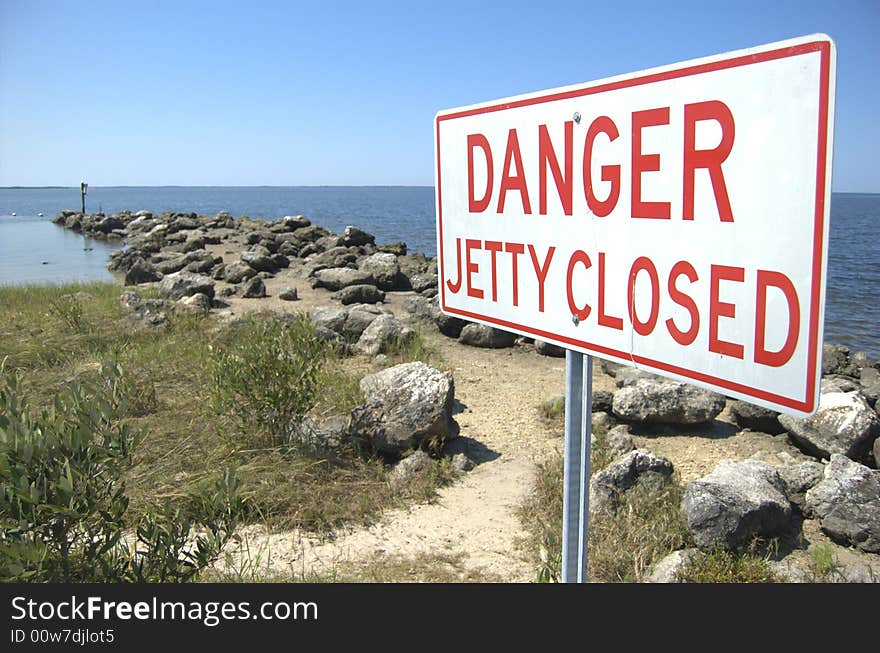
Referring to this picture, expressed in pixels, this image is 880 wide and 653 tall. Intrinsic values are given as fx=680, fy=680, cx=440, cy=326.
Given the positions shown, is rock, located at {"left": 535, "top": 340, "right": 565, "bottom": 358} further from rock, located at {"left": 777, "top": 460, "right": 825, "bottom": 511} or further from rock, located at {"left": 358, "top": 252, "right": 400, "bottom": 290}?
rock, located at {"left": 358, "top": 252, "right": 400, "bottom": 290}

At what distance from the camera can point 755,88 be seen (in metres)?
1.47

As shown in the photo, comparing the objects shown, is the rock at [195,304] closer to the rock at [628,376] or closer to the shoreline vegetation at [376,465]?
the shoreline vegetation at [376,465]

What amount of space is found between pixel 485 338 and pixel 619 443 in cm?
375

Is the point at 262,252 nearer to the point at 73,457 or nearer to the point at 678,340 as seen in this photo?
the point at 73,457

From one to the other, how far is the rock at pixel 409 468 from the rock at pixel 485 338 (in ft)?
12.7

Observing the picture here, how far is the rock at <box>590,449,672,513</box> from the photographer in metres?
4.32

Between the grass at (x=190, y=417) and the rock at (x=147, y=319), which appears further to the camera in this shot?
the rock at (x=147, y=319)

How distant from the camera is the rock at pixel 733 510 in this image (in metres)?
3.83

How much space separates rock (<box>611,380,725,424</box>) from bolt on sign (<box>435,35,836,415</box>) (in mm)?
4064

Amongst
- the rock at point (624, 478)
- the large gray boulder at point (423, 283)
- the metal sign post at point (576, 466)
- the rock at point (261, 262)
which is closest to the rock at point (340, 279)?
the large gray boulder at point (423, 283)

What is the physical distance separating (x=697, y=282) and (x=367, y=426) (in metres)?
4.00

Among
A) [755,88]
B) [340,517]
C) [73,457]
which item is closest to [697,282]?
[755,88]

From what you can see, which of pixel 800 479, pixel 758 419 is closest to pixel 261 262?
pixel 758 419

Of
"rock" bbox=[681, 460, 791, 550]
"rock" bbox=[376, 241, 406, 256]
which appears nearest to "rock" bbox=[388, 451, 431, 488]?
"rock" bbox=[681, 460, 791, 550]
